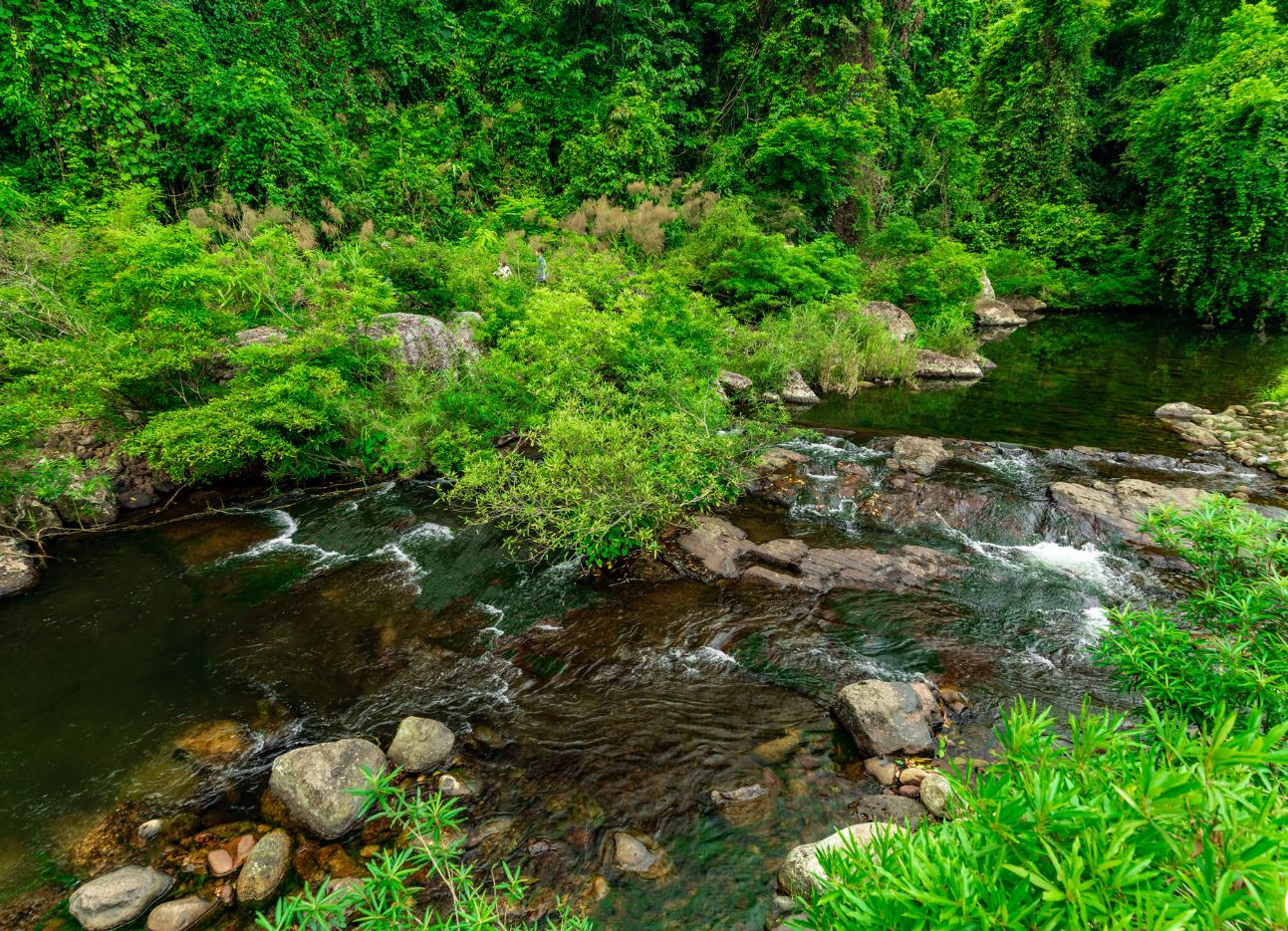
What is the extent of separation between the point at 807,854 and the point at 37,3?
22574 mm

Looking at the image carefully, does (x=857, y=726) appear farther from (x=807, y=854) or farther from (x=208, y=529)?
(x=208, y=529)

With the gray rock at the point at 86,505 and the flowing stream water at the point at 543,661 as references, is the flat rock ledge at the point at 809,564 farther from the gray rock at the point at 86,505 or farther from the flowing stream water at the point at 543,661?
the gray rock at the point at 86,505

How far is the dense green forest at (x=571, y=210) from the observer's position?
784 centimetres

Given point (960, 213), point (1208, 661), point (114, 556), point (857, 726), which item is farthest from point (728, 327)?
point (960, 213)

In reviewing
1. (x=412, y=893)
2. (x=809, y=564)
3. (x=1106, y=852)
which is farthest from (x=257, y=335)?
(x=1106, y=852)

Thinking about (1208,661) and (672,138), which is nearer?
(1208,661)

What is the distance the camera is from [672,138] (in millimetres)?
22297

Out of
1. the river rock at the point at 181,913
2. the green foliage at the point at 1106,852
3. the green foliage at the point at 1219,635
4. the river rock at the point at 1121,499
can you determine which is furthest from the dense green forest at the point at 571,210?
the river rock at the point at 1121,499

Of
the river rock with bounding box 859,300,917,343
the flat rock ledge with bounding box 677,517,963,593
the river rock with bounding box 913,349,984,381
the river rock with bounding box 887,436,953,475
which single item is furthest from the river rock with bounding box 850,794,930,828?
the river rock with bounding box 859,300,917,343

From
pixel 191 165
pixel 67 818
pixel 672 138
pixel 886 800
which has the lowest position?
pixel 67 818

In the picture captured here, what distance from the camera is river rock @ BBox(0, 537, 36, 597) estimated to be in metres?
6.65

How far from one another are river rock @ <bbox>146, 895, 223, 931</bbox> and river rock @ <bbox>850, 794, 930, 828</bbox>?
4.42 meters

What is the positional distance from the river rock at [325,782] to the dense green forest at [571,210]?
2660 millimetres

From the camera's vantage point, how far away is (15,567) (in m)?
6.82
